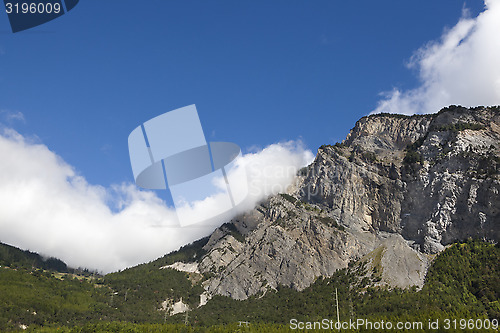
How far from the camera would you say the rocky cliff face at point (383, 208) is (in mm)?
116250

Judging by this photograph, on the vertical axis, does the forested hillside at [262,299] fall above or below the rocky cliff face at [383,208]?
below

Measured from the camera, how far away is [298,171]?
18425 centimetres

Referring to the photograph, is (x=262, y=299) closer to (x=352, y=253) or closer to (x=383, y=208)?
(x=352, y=253)

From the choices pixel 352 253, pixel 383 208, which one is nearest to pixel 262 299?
pixel 352 253

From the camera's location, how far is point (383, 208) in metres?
141

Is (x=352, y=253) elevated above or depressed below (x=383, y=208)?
below

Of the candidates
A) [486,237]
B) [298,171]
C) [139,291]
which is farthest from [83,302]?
[486,237]

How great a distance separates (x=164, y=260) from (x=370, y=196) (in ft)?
407

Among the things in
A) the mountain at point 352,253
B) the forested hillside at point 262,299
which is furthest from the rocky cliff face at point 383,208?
the forested hillside at point 262,299

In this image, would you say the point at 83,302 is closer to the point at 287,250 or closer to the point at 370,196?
the point at 287,250

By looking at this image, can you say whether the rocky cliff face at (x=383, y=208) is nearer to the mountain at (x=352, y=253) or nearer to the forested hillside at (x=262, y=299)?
the mountain at (x=352, y=253)

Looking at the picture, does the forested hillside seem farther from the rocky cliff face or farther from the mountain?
the rocky cliff face

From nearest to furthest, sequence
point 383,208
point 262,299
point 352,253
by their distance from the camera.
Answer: point 262,299, point 352,253, point 383,208

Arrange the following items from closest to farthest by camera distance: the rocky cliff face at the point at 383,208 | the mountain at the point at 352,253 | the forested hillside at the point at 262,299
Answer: the forested hillside at the point at 262,299 < the mountain at the point at 352,253 < the rocky cliff face at the point at 383,208
